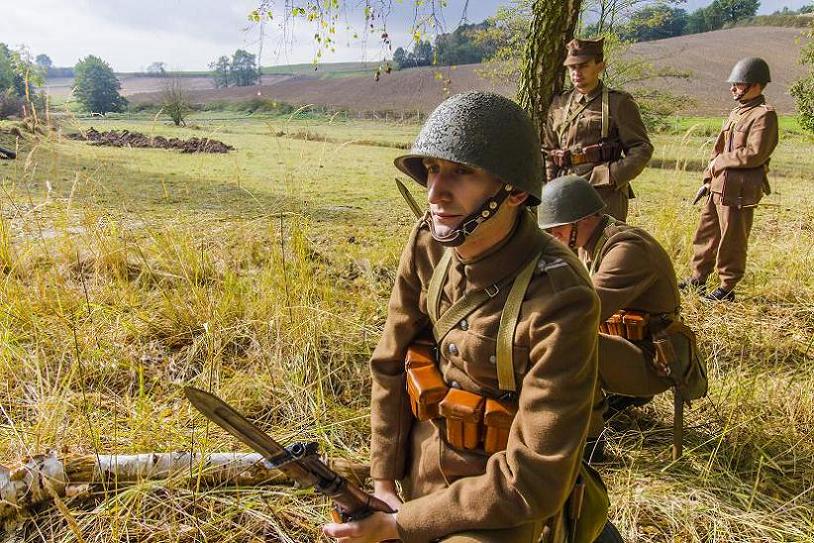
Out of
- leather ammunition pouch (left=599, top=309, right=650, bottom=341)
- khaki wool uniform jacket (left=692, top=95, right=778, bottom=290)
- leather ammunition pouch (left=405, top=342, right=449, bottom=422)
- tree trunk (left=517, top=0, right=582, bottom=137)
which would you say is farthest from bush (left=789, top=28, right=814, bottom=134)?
leather ammunition pouch (left=405, top=342, right=449, bottom=422)

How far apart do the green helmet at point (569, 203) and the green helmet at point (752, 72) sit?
10.2ft

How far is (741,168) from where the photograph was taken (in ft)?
15.9

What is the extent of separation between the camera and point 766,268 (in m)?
5.53

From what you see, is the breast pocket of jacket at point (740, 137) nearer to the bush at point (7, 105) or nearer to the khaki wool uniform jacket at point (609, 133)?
the khaki wool uniform jacket at point (609, 133)

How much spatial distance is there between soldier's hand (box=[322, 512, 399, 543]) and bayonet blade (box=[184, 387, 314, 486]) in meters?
0.25

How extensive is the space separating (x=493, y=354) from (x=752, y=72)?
4.86 metres

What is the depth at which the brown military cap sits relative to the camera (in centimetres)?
380

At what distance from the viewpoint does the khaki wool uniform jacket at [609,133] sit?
4.00 meters

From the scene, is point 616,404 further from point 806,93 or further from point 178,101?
point 806,93

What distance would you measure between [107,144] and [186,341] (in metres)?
3.41

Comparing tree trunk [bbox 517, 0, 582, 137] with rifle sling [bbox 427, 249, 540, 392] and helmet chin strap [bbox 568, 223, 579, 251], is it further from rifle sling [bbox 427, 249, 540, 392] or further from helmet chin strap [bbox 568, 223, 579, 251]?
A: rifle sling [bbox 427, 249, 540, 392]

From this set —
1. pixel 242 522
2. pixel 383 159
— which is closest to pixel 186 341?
pixel 242 522

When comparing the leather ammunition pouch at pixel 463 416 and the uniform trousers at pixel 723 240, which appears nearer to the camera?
the leather ammunition pouch at pixel 463 416

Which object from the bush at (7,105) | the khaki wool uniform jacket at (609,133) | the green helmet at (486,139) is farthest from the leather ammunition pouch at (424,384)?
the bush at (7,105)
